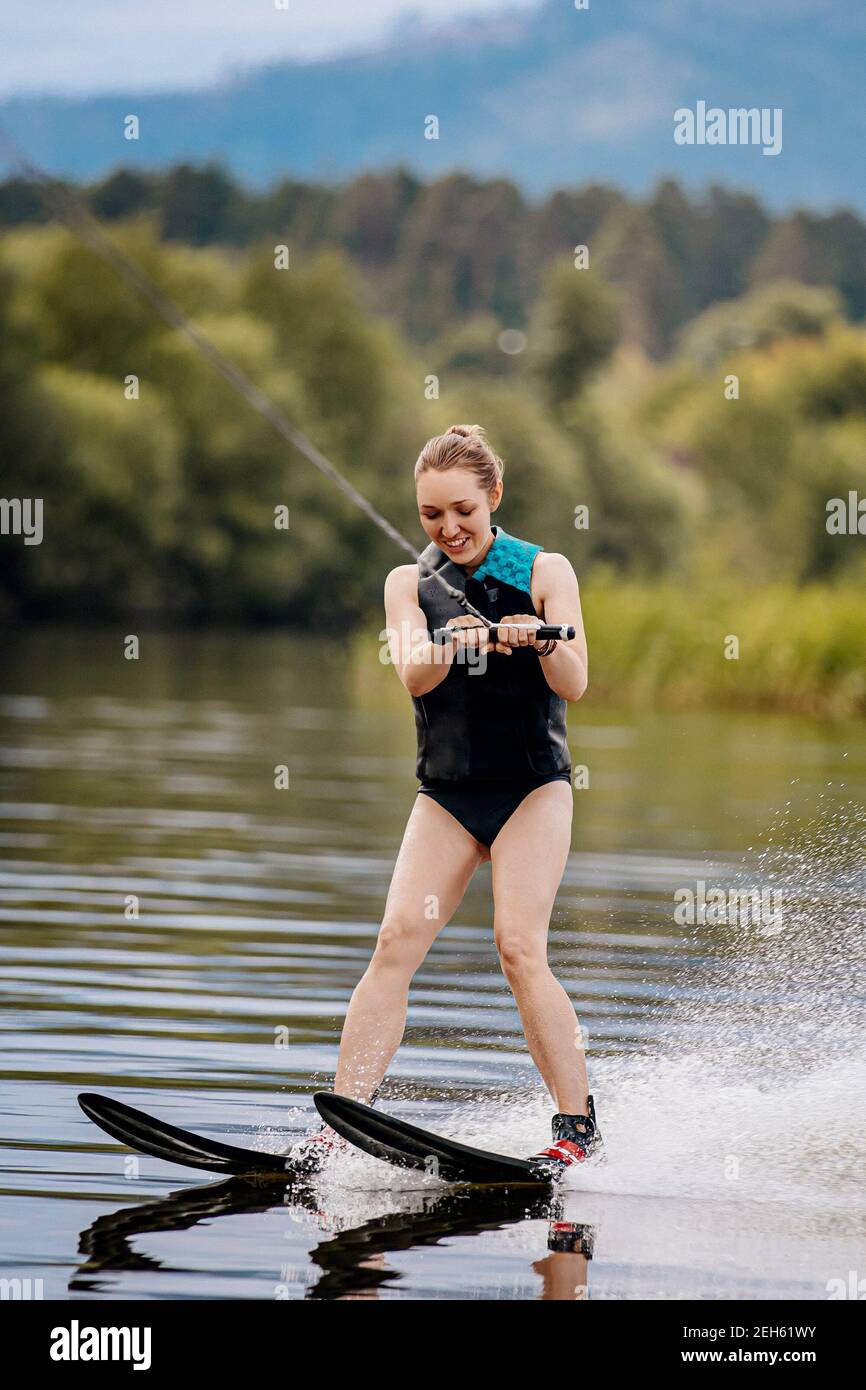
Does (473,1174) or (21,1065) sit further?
(21,1065)

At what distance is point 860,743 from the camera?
845 inches

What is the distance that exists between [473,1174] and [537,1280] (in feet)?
2.70

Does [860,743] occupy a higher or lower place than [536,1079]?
higher

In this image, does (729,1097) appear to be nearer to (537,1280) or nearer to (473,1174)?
(473,1174)

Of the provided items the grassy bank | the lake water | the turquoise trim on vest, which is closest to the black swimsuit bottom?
the turquoise trim on vest

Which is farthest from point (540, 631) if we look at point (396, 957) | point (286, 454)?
point (286, 454)

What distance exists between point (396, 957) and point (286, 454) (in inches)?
2214

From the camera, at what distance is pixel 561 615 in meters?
5.44

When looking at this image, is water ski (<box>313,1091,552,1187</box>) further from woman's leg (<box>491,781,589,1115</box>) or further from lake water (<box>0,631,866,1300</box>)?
woman's leg (<box>491,781,589,1115</box>)

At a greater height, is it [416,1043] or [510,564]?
[510,564]

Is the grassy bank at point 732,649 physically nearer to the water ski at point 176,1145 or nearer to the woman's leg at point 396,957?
the woman's leg at point 396,957

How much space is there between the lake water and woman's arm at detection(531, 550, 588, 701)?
1254 mm

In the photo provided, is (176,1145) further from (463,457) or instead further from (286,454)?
(286,454)

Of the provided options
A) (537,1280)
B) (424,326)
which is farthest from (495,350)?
(537,1280)
